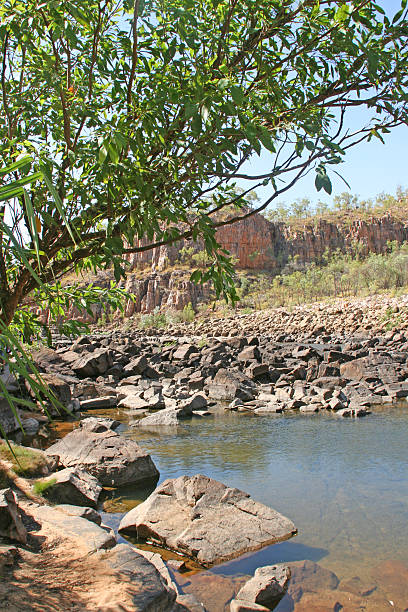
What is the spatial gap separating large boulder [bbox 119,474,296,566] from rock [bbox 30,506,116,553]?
0.96 m

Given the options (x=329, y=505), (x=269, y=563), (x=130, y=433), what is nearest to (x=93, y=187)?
(x=269, y=563)

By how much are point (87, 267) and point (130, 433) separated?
24.7 ft

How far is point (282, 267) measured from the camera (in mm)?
99062

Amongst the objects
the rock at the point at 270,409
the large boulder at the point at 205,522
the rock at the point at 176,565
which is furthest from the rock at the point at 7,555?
the rock at the point at 270,409

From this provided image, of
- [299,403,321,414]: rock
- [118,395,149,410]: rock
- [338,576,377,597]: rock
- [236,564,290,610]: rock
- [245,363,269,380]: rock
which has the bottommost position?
[299,403,321,414]: rock

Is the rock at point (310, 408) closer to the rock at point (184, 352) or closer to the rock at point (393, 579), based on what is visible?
the rock at point (393, 579)

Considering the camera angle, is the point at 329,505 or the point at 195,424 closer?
the point at 329,505

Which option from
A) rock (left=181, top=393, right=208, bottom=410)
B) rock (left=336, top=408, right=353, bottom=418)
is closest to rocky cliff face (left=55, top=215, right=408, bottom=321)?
rock (left=181, top=393, right=208, bottom=410)

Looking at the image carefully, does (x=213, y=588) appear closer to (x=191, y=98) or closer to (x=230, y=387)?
(x=191, y=98)

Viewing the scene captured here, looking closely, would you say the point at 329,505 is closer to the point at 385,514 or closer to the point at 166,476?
the point at 385,514

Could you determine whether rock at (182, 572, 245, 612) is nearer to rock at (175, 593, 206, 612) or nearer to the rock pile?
rock at (175, 593, 206, 612)

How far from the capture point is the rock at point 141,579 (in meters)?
3.26

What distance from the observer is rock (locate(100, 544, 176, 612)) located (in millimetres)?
3256

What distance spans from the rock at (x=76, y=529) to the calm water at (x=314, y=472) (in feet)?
3.99
